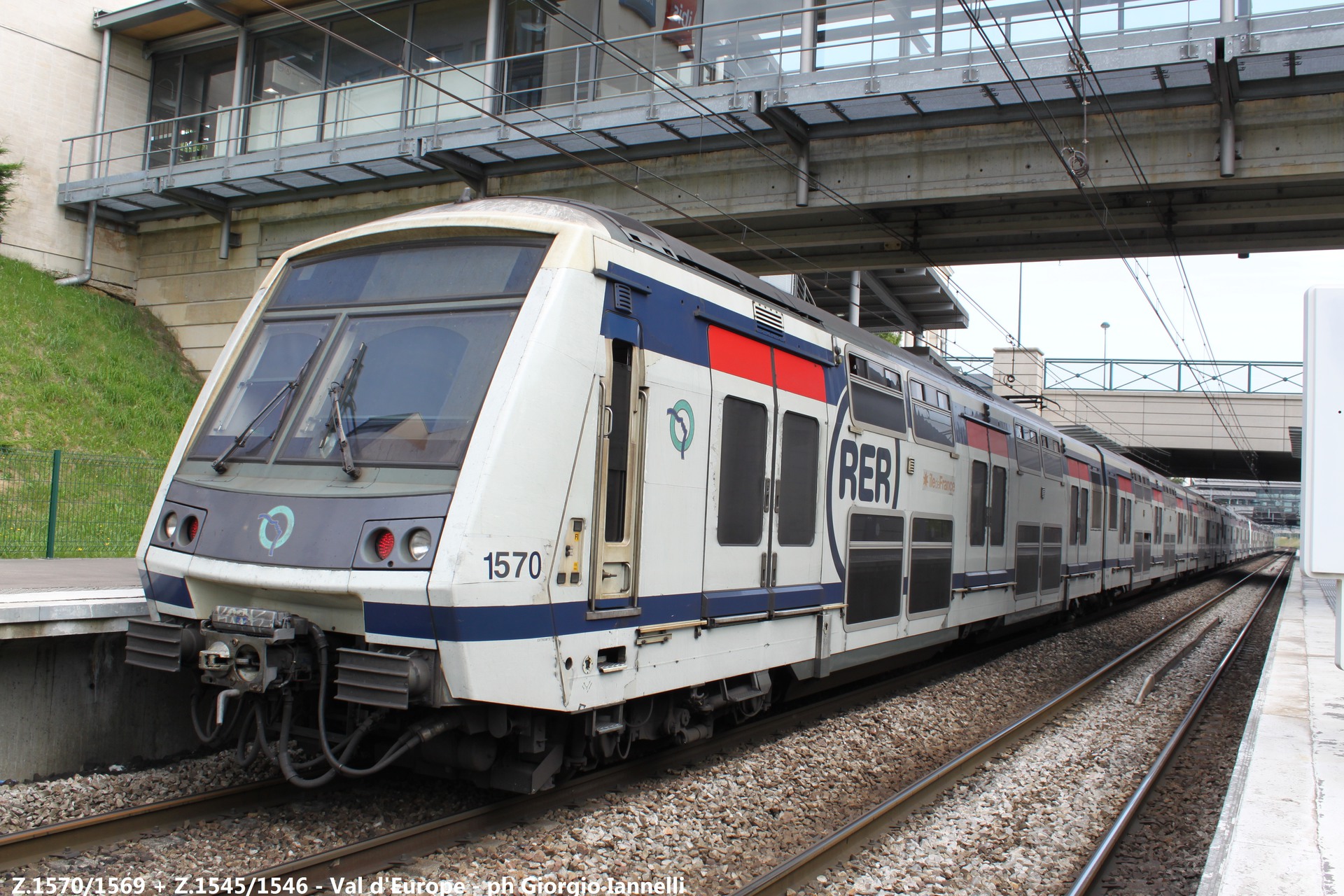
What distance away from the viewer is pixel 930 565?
9305 mm

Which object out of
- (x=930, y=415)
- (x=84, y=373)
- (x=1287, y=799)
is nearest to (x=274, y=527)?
(x=1287, y=799)

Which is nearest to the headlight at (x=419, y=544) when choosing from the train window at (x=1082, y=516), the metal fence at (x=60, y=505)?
the metal fence at (x=60, y=505)

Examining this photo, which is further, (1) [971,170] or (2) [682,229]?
(2) [682,229]

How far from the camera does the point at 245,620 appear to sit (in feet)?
15.4

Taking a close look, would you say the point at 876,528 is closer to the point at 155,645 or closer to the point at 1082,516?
the point at 155,645

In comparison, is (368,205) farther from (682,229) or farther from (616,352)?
(616,352)

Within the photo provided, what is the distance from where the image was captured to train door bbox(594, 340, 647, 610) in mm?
5055

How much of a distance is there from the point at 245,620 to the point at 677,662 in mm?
2288

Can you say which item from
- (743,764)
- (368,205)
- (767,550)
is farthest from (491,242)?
(368,205)

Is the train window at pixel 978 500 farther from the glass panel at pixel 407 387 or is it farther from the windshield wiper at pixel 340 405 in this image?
the windshield wiper at pixel 340 405

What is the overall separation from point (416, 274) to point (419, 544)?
1.64 metres

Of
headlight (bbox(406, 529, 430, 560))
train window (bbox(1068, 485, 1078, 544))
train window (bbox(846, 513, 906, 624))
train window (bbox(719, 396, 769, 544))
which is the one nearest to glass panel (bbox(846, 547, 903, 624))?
train window (bbox(846, 513, 906, 624))

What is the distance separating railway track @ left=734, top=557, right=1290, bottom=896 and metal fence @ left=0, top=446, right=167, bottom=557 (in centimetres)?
858

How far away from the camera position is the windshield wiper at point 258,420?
5.28 m
